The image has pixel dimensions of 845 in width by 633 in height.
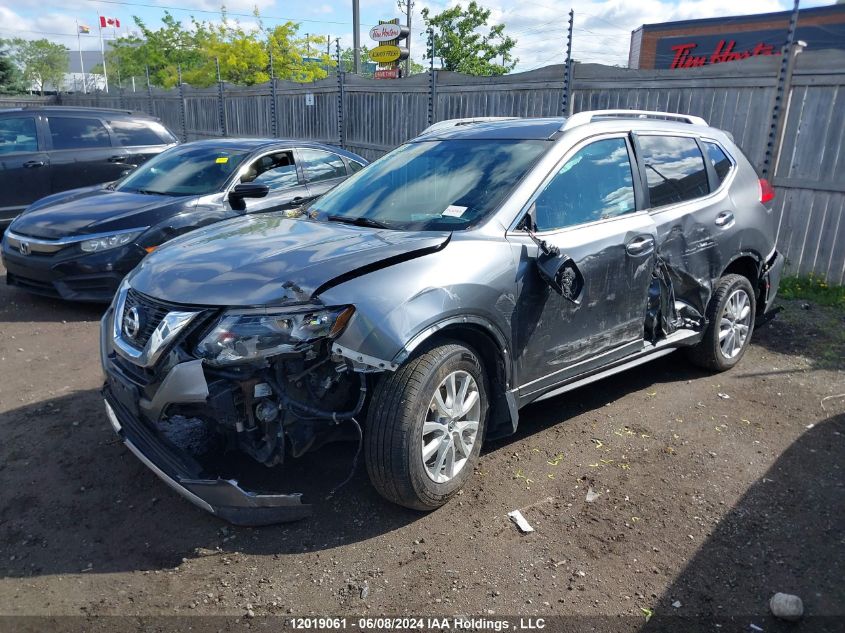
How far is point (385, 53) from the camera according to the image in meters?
21.3

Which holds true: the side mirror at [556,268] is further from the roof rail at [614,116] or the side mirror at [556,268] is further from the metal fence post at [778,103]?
the metal fence post at [778,103]

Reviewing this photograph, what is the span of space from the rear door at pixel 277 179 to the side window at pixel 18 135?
4.10m

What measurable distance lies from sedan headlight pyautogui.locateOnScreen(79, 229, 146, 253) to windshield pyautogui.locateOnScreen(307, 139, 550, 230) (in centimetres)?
260

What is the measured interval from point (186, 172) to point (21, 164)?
11.1 ft

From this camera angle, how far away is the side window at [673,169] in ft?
14.3

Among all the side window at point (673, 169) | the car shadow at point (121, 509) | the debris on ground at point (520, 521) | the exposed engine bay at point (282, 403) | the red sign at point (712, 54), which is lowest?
the car shadow at point (121, 509)

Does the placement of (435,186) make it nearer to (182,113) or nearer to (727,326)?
(727,326)

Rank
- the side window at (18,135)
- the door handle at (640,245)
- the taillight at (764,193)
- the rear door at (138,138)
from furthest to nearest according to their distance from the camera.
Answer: the rear door at (138,138)
the side window at (18,135)
the taillight at (764,193)
the door handle at (640,245)

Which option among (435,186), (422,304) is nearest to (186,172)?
(435,186)

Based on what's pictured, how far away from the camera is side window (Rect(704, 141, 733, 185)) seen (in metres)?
4.91

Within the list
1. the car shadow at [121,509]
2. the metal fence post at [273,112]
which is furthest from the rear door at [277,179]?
the metal fence post at [273,112]

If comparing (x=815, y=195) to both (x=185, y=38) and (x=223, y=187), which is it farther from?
(x=185, y=38)

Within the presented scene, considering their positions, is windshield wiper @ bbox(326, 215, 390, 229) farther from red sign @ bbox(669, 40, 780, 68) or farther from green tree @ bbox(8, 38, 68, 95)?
green tree @ bbox(8, 38, 68, 95)

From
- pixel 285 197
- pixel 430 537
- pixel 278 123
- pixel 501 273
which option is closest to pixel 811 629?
pixel 430 537
